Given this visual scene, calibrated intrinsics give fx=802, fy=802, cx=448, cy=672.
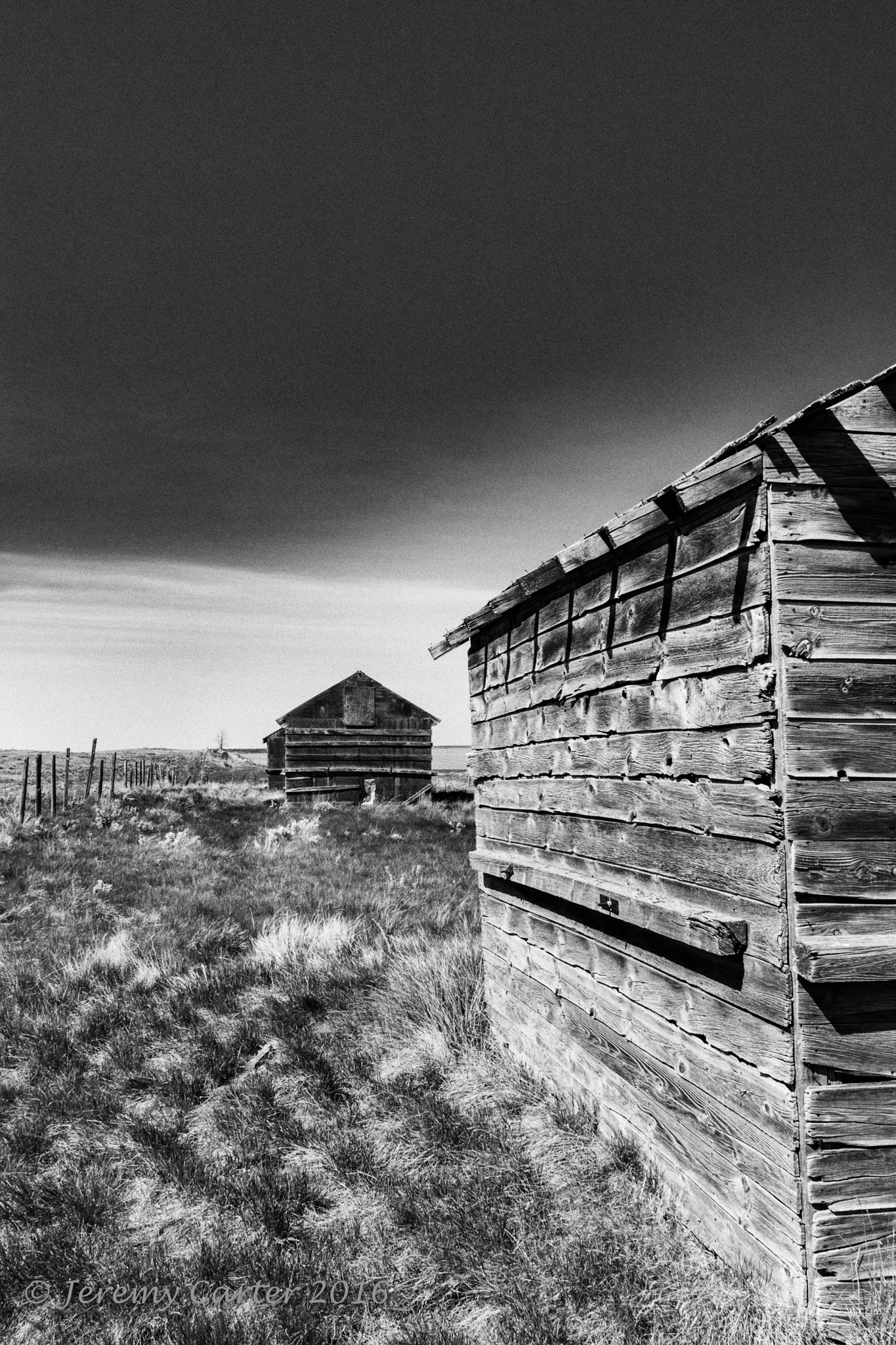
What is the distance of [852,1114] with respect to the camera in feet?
9.60

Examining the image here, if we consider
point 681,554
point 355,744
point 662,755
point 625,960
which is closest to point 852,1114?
point 625,960

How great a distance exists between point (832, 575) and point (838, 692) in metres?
0.45

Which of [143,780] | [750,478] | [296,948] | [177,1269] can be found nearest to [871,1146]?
[750,478]

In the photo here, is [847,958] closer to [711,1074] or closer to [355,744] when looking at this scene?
[711,1074]

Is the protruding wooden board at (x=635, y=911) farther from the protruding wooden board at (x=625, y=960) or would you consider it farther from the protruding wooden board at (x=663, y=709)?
the protruding wooden board at (x=663, y=709)

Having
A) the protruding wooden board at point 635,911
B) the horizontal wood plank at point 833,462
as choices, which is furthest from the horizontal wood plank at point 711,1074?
the horizontal wood plank at point 833,462

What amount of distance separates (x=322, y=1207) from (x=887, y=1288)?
2573 millimetres

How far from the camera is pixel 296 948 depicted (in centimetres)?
802

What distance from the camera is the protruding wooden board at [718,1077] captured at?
3023 millimetres

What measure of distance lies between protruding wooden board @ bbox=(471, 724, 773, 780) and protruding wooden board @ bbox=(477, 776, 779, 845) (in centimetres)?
5

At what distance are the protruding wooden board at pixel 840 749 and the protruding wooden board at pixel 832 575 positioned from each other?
1.59ft

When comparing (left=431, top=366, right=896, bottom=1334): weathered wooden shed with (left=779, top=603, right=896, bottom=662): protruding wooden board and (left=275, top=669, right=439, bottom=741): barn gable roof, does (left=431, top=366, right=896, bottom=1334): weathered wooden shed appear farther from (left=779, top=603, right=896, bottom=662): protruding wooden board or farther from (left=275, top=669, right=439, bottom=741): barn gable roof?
(left=275, top=669, right=439, bottom=741): barn gable roof

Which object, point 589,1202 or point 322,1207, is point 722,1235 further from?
point 322,1207

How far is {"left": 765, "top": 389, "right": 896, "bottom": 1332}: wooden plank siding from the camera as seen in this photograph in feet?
9.54
